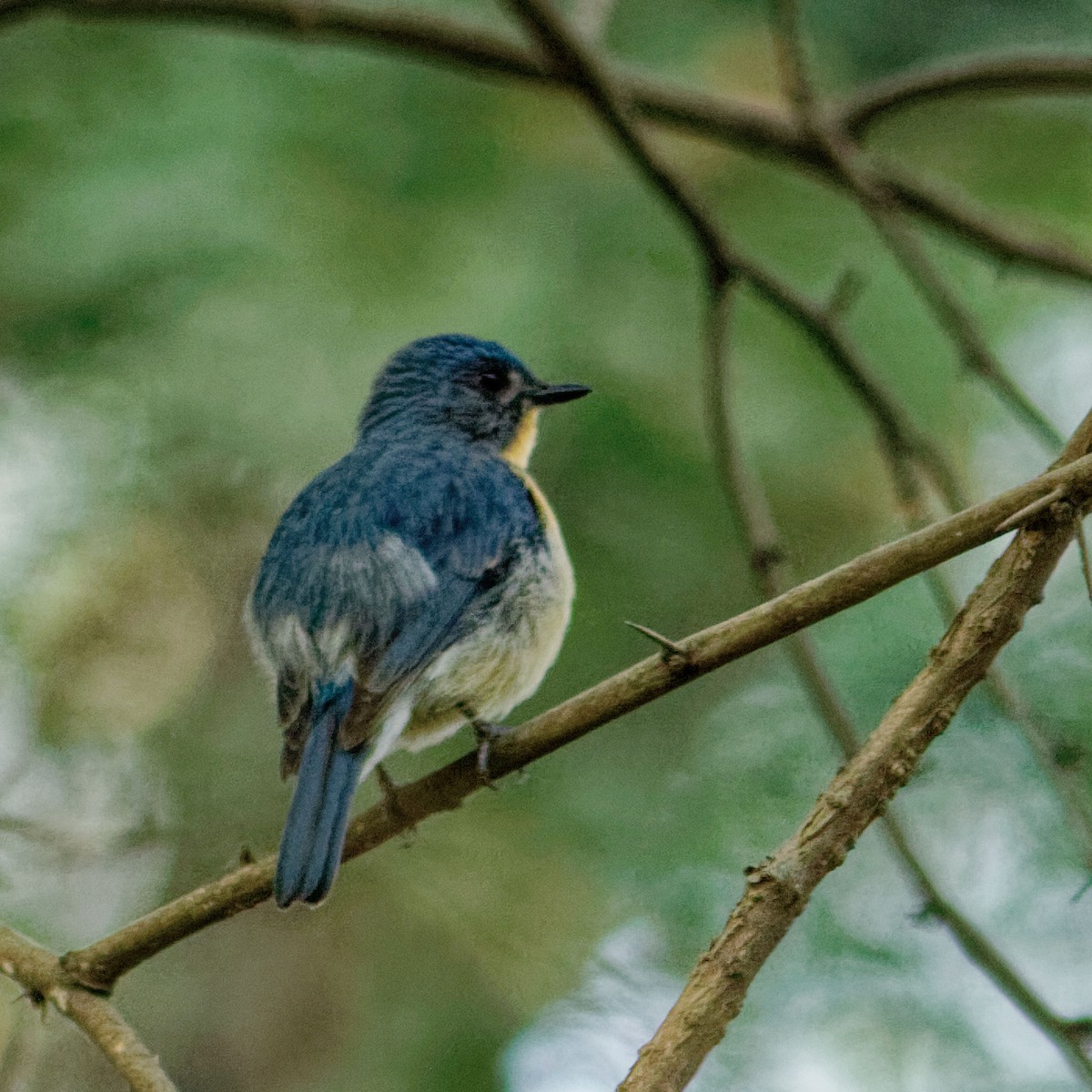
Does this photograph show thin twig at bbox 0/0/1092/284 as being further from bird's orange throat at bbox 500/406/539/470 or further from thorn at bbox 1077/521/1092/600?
thorn at bbox 1077/521/1092/600

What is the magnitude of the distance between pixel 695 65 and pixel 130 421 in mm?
2454

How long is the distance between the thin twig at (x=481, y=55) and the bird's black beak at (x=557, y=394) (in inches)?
30.9

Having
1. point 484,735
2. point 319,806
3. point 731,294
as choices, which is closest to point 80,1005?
point 319,806

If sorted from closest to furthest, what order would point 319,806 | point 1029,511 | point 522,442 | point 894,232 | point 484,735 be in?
point 1029,511, point 319,806, point 484,735, point 894,232, point 522,442

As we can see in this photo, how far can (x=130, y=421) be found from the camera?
4914mm

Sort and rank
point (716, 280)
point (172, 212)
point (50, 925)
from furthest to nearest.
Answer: point (172, 212) → point (50, 925) → point (716, 280)

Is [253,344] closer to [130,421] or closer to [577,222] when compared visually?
[130,421]

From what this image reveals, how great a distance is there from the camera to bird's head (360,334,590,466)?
4.30 meters

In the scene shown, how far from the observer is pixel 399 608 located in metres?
3.38

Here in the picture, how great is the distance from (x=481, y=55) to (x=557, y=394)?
3.56 feet

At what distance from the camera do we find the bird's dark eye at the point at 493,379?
4.33 m

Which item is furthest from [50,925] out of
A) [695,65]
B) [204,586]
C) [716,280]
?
[695,65]

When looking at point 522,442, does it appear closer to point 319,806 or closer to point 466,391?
point 466,391

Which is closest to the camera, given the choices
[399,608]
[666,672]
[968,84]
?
[666,672]
